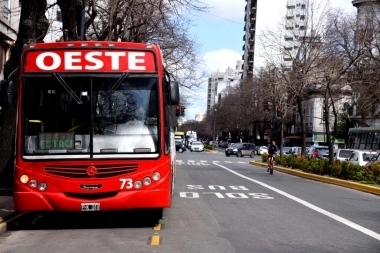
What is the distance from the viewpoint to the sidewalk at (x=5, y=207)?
37.3 feet

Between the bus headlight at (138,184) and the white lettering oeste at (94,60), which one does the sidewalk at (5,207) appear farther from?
the white lettering oeste at (94,60)

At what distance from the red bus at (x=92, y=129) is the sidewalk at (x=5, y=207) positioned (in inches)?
30.1

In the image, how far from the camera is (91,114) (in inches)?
441

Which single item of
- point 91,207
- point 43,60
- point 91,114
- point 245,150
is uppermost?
point 43,60

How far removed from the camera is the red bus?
10.9 m

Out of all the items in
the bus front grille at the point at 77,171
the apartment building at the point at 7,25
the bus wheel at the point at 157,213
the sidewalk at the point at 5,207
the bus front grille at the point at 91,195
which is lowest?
the sidewalk at the point at 5,207

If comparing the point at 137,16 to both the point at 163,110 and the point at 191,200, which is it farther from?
the point at 163,110

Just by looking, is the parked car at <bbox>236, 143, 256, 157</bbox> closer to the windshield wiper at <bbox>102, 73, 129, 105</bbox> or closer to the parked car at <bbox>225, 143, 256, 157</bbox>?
the parked car at <bbox>225, 143, 256, 157</bbox>

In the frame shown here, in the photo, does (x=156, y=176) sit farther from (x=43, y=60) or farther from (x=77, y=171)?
(x=43, y=60)

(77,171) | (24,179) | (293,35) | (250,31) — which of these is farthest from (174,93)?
(250,31)

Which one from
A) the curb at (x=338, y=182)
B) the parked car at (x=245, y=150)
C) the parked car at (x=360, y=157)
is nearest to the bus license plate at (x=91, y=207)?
the curb at (x=338, y=182)

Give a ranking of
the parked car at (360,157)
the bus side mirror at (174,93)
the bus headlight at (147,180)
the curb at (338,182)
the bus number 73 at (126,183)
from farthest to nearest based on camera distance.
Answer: the parked car at (360,157) < the curb at (338,182) < the bus side mirror at (174,93) < the bus headlight at (147,180) < the bus number 73 at (126,183)

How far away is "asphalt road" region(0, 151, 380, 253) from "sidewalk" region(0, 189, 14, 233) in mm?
185

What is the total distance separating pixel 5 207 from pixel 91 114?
3.95 meters
